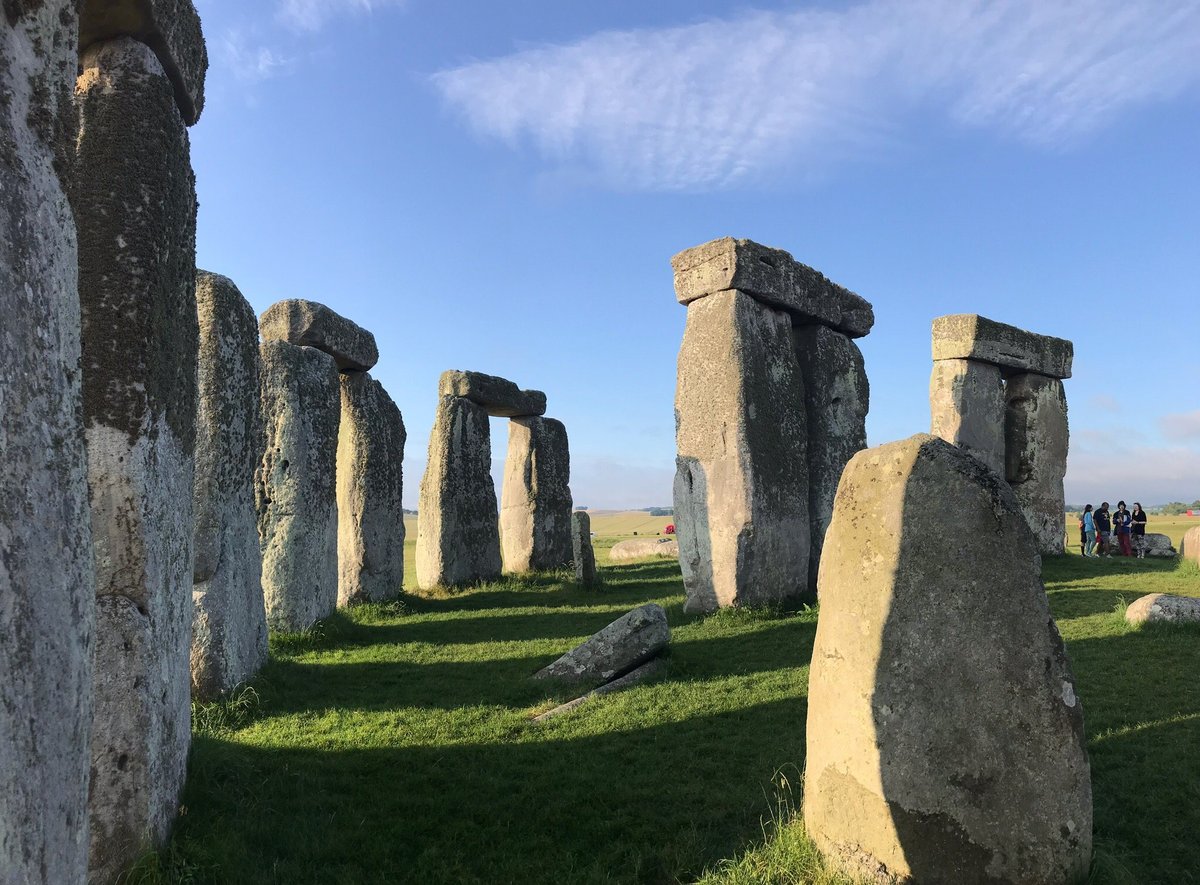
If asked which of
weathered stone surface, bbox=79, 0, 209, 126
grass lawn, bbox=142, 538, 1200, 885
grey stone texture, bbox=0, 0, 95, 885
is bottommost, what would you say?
grass lawn, bbox=142, 538, 1200, 885

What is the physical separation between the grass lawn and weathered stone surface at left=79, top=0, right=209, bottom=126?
343 centimetres

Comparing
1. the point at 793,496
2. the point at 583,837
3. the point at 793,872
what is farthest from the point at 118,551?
the point at 793,496

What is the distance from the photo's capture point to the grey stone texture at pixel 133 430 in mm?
3496

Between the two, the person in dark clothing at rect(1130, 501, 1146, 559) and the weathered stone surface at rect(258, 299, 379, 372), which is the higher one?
the weathered stone surface at rect(258, 299, 379, 372)

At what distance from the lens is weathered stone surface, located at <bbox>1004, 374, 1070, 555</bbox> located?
48.5ft

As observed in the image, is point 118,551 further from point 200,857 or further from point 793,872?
point 793,872

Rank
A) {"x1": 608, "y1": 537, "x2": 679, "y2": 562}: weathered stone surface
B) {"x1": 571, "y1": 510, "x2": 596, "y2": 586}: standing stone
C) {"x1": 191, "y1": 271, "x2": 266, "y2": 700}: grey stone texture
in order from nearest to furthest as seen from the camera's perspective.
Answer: {"x1": 191, "y1": 271, "x2": 266, "y2": 700}: grey stone texture < {"x1": 571, "y1": 510, "x2": 596, "y2": 586}: standing stone < {"x1": 608, "y1": 537, "x2": 679, "y2": 562}: weathered stone surface

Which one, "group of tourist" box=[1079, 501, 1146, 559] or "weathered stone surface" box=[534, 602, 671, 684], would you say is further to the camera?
"group of tourist" box=[1079, 501, 1146, 559]

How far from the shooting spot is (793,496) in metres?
10.4

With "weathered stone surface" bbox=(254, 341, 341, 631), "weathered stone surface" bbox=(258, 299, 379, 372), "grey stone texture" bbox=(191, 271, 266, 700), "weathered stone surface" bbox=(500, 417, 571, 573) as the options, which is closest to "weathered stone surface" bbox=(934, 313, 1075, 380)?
"weathered stone surface" bbox=(500, 417, 571, 573)

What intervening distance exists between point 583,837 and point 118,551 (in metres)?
2.49

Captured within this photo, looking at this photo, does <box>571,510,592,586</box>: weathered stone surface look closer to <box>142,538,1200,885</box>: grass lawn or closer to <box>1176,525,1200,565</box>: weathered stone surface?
<box>142,538,1200,885</box>: grass lawn

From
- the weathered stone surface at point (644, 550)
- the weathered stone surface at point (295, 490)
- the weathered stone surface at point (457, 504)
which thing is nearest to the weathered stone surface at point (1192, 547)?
the weathered stone surface at point (644, 550)

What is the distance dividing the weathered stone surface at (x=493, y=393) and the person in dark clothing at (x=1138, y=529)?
1139cm
